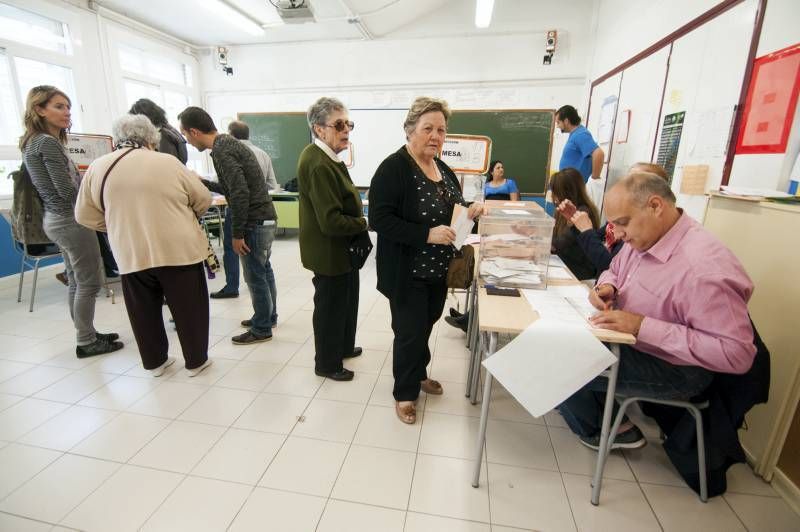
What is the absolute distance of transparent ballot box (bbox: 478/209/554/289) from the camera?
66.5 inches

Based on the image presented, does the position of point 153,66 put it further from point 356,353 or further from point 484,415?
point 484,415

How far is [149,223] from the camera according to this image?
1874 mm

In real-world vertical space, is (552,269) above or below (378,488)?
above

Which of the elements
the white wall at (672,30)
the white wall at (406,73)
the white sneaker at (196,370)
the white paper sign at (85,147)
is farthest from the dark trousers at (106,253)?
the white wall at (672,30)

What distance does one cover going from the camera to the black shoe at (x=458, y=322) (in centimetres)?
283

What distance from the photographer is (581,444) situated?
5.82ft

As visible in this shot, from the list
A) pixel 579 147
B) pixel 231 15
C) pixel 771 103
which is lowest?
pixel 579 147

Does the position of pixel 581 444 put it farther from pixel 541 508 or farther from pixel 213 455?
pixel 213 455

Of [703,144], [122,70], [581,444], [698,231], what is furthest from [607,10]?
[122,70]

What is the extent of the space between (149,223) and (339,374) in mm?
1309

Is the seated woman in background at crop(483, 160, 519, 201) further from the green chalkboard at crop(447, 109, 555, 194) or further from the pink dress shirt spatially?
the pink dress shirt

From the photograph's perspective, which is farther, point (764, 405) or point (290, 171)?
point (290, 171)

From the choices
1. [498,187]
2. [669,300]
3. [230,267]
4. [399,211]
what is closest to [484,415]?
[669,300]

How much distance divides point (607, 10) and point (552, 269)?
4128 millimetres
